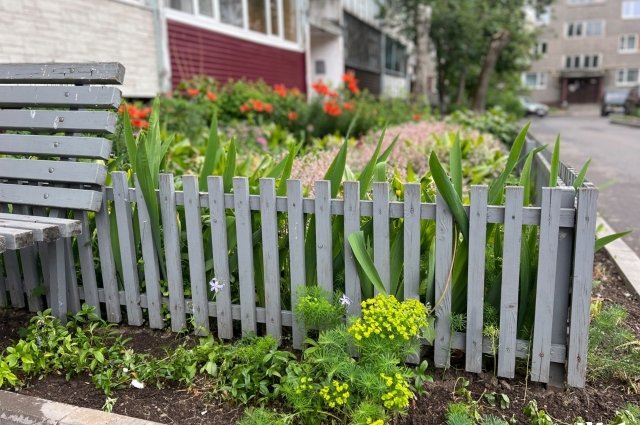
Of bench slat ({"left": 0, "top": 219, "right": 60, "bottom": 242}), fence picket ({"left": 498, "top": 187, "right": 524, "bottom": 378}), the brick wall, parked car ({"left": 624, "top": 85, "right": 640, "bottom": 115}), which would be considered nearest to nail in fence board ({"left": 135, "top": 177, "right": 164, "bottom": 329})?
bench slat ({"left": 0, "top": 219, "right": 60, "bottom": 242})

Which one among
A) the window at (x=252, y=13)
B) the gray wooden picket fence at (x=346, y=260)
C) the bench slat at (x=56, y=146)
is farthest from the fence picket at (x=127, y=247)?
the window at (x=252, y=13)

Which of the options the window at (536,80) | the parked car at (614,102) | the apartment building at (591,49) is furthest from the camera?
the window at (536,80)

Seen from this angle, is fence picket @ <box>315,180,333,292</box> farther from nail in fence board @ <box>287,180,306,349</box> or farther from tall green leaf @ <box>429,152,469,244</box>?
tall green leaf @ <box>429,152,469,244</box>

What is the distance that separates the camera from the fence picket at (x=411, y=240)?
251cm

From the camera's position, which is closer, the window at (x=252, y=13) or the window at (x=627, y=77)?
the window at (x=252, y=13)

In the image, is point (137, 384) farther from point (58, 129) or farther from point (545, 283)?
point (545, 283)

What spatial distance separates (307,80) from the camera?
16891mm

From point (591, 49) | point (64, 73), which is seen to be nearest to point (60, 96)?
point (64, 73)

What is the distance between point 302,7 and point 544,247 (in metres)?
15.1

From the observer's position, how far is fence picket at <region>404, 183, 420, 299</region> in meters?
2.51

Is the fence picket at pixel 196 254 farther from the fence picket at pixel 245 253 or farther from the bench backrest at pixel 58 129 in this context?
the bench backrest at pixel 58 129

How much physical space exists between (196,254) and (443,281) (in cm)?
124

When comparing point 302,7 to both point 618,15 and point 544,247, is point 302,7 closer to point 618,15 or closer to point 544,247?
point 544,247

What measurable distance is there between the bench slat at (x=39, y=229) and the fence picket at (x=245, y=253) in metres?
0.86
